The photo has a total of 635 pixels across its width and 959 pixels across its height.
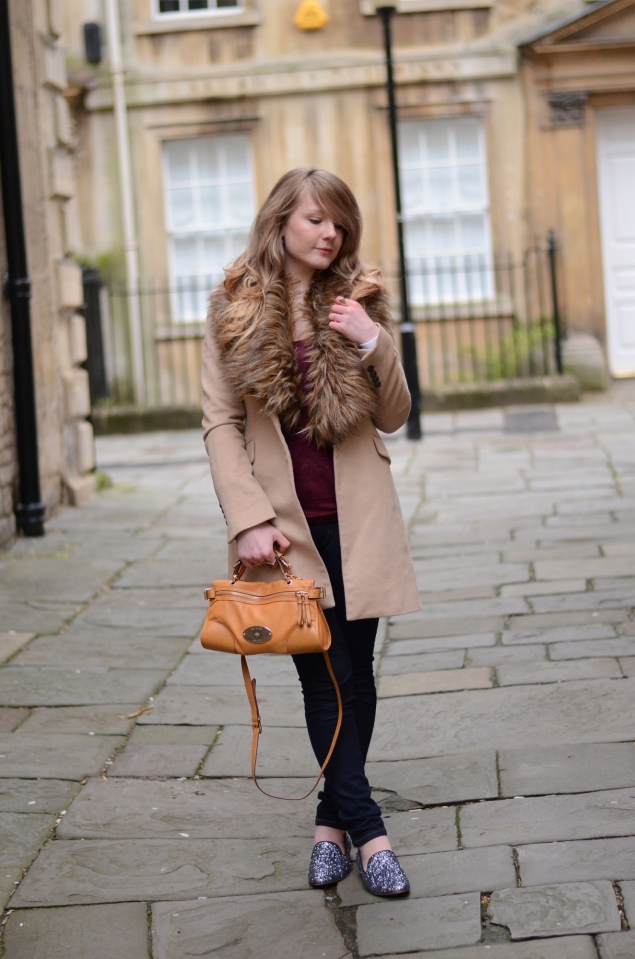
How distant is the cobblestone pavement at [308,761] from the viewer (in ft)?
9.58

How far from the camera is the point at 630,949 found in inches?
104

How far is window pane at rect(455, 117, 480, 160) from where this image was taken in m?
13.9

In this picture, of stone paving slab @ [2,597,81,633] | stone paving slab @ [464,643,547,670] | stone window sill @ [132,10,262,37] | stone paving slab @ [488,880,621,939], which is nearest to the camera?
stone paving slab @ [488,880,621,939]

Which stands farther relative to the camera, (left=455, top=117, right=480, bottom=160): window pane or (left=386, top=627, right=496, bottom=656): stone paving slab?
(left=455, top=117, right=480, bottom=160): window pane

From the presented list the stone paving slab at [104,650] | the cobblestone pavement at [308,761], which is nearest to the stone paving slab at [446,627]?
the cobblestone pavement at [308,761]

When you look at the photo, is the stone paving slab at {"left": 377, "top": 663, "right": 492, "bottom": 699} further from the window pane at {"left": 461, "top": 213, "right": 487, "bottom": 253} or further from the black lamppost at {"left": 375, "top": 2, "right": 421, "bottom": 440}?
the window pane at {"left": 461, "top": 213, "right": 487, "bottom": 253}

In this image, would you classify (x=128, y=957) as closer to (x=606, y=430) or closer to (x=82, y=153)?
(x=606, y=430)

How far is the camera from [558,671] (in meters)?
4.60

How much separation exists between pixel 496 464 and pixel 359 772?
6.49 meters

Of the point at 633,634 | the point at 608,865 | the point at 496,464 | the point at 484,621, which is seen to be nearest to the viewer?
the point at 608,865

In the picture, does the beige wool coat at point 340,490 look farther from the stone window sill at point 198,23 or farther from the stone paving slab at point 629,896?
the stone window sill at point 198,23

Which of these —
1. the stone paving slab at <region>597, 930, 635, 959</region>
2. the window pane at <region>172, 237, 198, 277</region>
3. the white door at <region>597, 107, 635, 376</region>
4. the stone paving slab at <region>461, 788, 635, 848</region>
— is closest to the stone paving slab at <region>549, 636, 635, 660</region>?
the stone paving slab at <region>461, 788, 635, 848</region>

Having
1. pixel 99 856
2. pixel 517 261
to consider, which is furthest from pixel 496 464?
pixel 99 856

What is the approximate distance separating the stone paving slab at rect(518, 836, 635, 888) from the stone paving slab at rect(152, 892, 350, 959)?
49 centimetres
